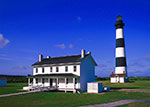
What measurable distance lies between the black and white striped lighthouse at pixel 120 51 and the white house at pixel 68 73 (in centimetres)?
1668

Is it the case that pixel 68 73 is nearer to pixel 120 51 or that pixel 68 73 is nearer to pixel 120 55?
pixel 120 55

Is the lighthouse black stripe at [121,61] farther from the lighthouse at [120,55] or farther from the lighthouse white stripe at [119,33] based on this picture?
the lighthouse white stripe at [119,33]

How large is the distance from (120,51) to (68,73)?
23.2m

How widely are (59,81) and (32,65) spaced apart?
27.8ft

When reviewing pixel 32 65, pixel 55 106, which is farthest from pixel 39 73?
pixel 55 106

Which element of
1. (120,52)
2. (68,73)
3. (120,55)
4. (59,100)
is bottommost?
(59,100)

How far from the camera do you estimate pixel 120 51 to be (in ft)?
165

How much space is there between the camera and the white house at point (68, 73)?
102 feet

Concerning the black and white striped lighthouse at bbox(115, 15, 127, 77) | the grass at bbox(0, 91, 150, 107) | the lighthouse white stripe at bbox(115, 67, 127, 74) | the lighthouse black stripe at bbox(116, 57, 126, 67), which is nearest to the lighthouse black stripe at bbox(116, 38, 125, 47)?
the black and white striped lighthouse at bbox(115, 15, 127, 77)

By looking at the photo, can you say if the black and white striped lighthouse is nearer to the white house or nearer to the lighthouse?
the lighthouse

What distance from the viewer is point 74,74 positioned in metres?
31.5

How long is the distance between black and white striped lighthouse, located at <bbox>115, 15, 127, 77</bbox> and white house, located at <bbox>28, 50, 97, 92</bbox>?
16.7 m

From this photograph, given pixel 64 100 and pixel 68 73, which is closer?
pixel 64 100

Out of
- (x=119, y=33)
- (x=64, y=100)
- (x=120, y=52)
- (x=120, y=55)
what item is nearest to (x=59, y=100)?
(x=64, y=100)
